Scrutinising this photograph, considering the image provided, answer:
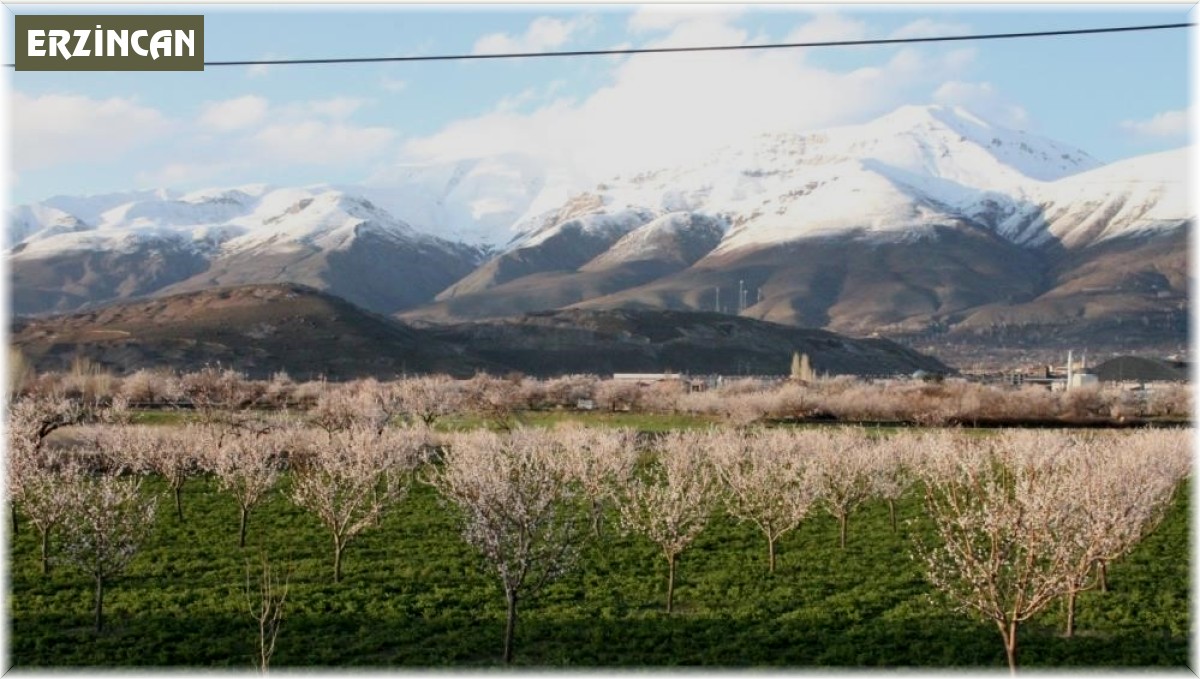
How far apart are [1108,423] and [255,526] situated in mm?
59181

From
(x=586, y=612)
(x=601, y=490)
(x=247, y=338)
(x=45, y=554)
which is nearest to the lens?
(x=586, y=612)

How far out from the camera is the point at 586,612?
28312 millimetres

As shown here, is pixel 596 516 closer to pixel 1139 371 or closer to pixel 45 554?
pixel 45 554

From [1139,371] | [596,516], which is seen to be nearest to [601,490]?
[596,516]

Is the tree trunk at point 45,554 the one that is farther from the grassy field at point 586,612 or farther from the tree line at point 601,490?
the grassy field at point 586,612

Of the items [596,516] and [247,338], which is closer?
[596,516]

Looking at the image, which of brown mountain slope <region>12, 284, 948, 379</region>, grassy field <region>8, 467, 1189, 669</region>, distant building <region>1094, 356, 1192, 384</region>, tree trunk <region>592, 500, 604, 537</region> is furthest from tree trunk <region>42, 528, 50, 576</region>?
distant building <region>1094, 356, 1192, 384</region>

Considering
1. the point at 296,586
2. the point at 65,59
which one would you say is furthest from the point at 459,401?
the point at 65,59

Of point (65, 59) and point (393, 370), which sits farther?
point (393, 370)

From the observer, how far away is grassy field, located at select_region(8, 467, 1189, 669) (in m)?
24.5

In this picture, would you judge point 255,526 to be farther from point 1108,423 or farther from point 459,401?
point 1108,423

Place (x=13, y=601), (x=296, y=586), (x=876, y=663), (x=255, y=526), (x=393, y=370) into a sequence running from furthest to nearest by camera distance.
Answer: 1. (x=393, y=370)
2. (x=255, y=526)
3. (x=296, y=586)
4. (x=13, y=601)
5. (x=876, y=663)

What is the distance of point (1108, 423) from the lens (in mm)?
80500

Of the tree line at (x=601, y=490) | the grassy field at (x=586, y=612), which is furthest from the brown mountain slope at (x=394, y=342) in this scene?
the grassy field at (x=586, y=612)
